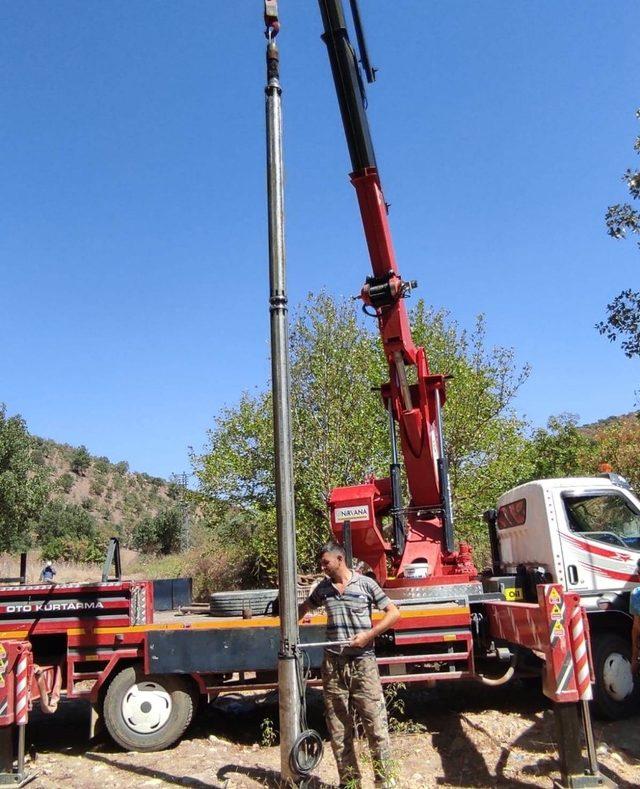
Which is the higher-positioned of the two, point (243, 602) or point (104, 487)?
point (104, 487)

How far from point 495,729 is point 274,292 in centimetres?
515

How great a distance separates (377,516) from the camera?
9.08 meters

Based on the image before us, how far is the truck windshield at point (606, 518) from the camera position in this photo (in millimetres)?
7961

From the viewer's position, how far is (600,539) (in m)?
7.90

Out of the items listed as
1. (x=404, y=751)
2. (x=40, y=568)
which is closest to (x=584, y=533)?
(x=404, y=751)

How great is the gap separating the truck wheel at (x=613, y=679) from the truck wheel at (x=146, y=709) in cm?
438

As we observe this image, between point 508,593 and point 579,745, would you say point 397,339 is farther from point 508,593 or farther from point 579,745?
point 579,745

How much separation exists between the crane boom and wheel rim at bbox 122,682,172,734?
114 inches

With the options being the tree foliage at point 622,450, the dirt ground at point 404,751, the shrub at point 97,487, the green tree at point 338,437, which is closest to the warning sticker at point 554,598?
the dirt ground at point 404,751

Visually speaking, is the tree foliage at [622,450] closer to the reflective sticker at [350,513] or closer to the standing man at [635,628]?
the standing man at [635,628]

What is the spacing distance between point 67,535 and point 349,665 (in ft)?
160

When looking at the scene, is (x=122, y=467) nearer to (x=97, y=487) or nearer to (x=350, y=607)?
(x=97, y=487)

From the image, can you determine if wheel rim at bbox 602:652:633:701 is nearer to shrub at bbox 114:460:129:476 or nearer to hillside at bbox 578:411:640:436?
hillside at bbox 578:411:640:436

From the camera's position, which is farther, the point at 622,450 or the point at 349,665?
the point at 622,450
